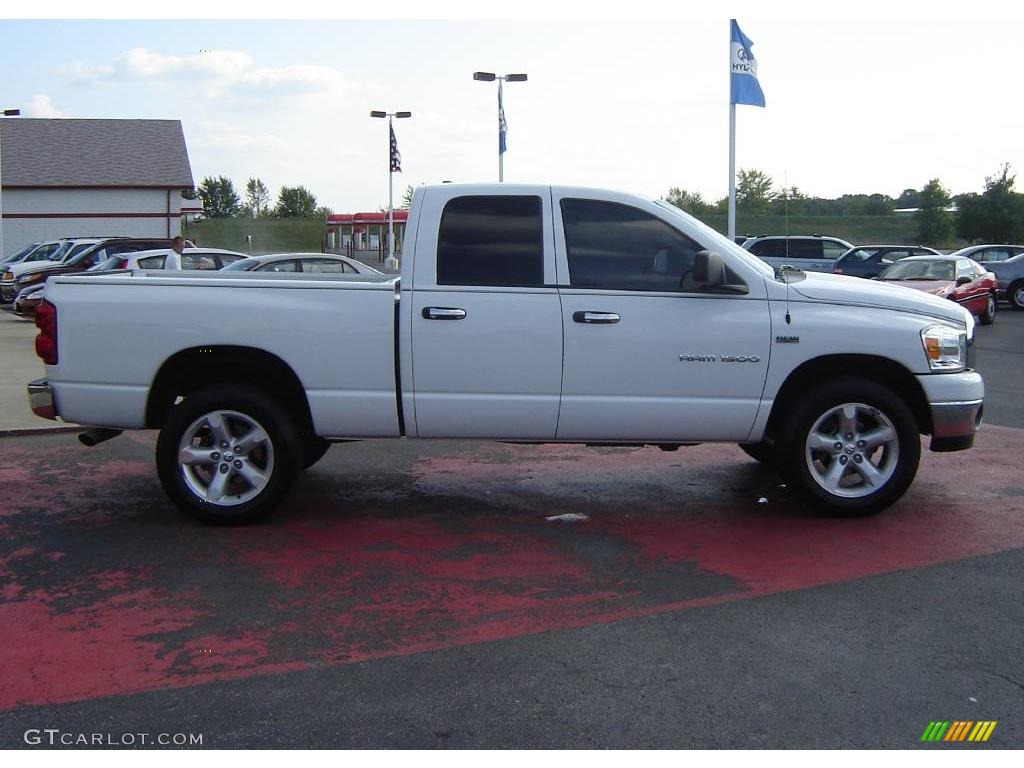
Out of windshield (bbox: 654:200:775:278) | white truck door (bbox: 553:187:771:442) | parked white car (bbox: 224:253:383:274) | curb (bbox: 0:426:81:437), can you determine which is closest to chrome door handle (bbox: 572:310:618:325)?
white truck door (bbox: 553:187:771:442)

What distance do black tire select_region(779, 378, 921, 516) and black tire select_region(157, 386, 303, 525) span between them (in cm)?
308

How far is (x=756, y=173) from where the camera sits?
70.3m

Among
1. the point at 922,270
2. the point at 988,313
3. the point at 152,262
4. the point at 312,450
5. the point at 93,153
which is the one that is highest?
the point at 93,153

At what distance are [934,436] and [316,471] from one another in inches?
177

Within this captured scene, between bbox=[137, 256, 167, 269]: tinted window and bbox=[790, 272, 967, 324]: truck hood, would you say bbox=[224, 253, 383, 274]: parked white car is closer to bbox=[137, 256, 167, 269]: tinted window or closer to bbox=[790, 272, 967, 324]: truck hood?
bbox=[137, 256, 167, 269]: tinted window

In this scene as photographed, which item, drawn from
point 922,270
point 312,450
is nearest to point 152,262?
point 312,450

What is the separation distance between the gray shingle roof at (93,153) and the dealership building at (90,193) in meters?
0.04

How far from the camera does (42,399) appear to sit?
656 cm

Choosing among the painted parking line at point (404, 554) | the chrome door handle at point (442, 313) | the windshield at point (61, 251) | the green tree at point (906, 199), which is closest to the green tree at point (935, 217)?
the green tree at point (906, 199)

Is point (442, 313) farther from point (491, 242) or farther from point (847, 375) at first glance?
point (847, 375)

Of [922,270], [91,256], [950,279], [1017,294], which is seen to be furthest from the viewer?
[1017,294]

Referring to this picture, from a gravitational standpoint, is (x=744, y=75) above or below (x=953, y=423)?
above

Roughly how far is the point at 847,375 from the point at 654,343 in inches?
51.8

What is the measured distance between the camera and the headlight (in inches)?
260
